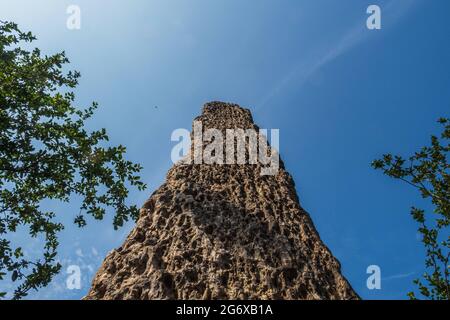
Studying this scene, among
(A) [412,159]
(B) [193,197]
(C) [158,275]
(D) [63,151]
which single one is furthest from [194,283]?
(A) [412,159]

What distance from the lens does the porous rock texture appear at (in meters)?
4.47

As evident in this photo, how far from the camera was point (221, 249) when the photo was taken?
4.99 meters

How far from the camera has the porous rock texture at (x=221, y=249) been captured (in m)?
4.47

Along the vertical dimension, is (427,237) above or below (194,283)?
above

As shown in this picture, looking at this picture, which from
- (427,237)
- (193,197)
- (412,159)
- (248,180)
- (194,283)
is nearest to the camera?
(194,283)

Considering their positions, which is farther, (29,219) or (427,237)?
(427,237)

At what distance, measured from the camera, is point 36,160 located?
911 cm

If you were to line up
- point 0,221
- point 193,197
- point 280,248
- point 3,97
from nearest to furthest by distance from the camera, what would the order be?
1. point 280,248
2. point 193,197
3. point 3,97
4. point 0,221

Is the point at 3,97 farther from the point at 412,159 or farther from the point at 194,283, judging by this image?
the point at 412,159
